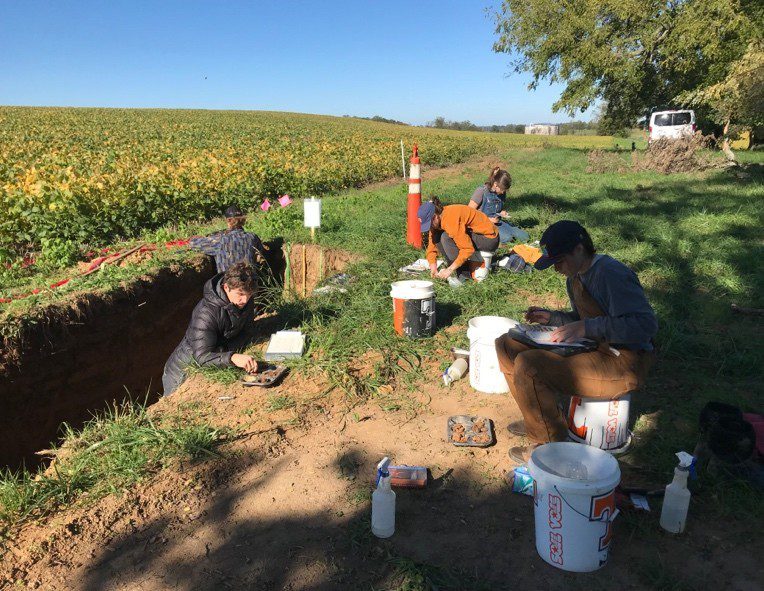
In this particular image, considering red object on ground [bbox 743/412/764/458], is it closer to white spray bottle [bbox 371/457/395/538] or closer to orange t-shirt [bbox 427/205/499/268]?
white spray bottle [bbox 371/457/395/538]

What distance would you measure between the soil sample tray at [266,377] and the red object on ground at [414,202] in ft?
12.2

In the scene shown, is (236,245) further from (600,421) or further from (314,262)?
(600,421)

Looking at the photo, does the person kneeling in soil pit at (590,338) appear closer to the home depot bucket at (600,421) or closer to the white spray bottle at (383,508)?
the home depot bucket at (600,421)

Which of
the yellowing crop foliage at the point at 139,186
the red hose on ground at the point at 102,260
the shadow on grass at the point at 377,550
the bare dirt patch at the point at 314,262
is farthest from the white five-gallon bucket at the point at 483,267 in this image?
the yellowing crop foliage at the point at 139,186

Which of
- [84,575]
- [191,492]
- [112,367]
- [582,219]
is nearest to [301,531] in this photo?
[191,492]

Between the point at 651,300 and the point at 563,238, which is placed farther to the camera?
the point at 651,300

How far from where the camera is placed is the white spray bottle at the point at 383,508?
2.62m

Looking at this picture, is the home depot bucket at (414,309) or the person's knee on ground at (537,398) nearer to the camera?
the person's knee on ground at (537,398)

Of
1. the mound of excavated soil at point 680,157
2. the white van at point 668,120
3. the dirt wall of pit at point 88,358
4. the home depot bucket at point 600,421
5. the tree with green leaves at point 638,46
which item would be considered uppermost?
the tree with green leaves at point 638,46

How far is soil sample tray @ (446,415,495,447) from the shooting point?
11.2 feet

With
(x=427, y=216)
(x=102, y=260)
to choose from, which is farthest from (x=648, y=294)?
(x=102, y=260)

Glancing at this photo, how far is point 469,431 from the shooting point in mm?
3521

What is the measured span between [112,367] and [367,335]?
10.0ft

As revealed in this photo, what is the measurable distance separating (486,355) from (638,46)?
23.0m
